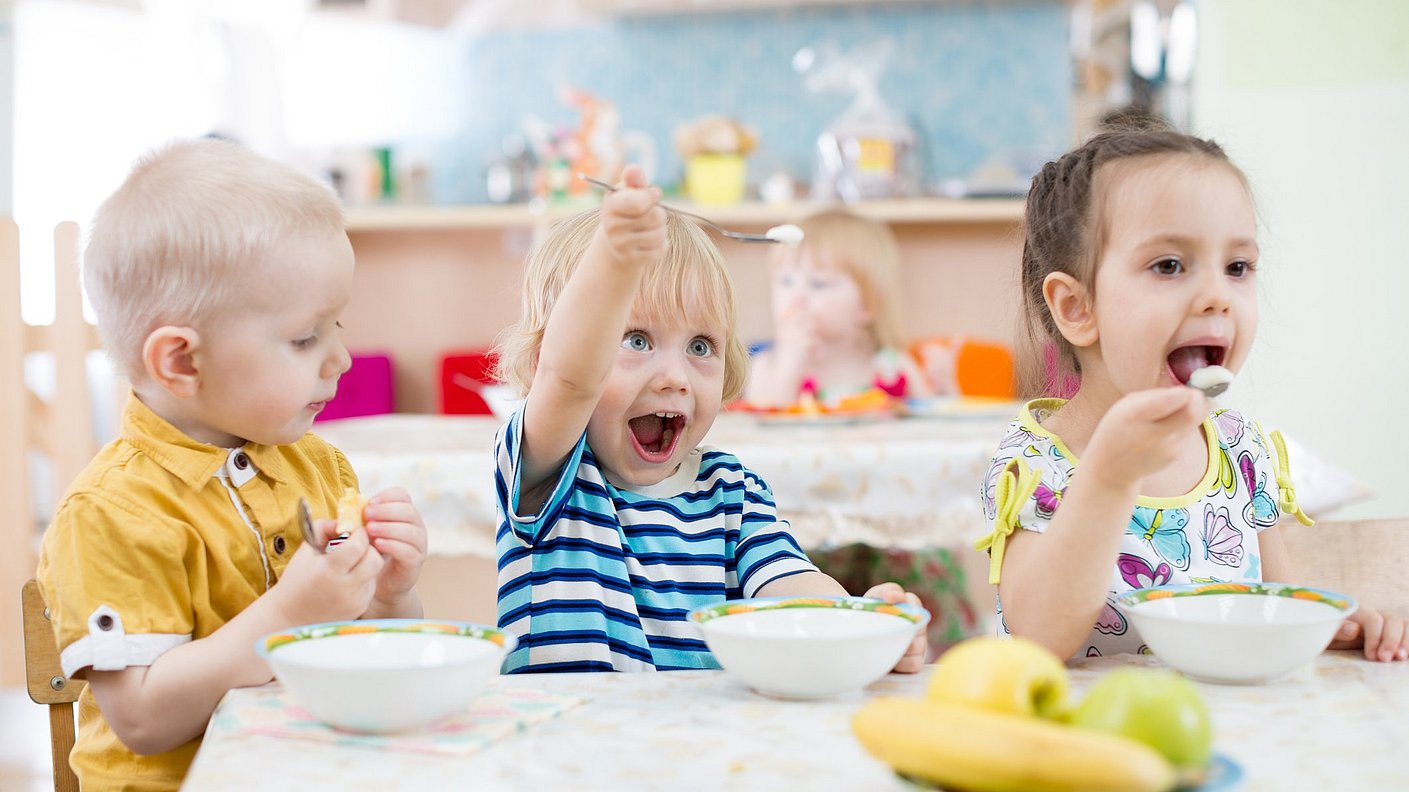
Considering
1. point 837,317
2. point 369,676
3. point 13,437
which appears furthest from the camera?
point 837,317

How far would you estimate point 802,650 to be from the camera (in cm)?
74

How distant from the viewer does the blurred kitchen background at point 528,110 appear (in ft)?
12.5

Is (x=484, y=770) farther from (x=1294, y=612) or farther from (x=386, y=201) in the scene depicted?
(x=386, y=201)

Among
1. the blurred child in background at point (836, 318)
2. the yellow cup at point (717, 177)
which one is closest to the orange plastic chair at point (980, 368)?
Result: the blurred child in background at point (836, 318)

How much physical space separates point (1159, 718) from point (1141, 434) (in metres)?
0.26

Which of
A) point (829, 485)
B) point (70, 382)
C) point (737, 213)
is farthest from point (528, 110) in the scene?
point (829, 485)

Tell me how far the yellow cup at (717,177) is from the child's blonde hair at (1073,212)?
255 cm

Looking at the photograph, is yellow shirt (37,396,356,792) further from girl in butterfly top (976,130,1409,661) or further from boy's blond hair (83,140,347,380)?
girl in butterfly top (976,130,1409,661)

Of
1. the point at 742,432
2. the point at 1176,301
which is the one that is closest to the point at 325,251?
the point at 1176,301

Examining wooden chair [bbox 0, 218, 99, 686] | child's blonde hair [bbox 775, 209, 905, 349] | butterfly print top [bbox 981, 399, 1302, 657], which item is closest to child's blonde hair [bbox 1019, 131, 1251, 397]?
butterfly print top [bbox 981, 399, 1302, 657]

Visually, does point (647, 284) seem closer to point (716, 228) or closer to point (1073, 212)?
point (716, 228)

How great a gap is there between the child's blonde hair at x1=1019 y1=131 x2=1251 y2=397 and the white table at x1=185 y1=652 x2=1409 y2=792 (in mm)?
441

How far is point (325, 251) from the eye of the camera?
3.18 feet

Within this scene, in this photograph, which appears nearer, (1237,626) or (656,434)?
(1237,626)
